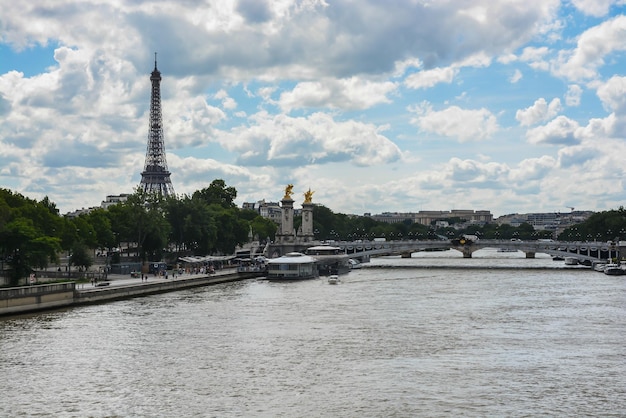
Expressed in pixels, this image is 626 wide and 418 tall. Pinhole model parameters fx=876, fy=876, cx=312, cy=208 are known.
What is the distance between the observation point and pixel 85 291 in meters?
51.2

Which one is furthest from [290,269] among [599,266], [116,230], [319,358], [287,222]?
[319,358]

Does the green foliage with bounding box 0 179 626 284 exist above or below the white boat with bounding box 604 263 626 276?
above

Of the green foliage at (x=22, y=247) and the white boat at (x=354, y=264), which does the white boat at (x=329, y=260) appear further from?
the green foliage at (x=22, y=247)

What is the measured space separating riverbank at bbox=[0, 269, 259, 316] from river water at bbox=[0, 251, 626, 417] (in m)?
1.13

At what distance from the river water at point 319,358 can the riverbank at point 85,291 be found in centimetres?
113

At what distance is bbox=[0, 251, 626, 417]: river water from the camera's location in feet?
82.0

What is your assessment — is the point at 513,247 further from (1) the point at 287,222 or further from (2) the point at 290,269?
(2) the point at 290,269

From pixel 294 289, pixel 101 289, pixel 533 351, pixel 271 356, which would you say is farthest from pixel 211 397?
pixel 294 289

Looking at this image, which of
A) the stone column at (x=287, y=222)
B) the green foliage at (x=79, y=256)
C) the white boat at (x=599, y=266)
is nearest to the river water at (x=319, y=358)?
the green foliage at (x=79, y=256)

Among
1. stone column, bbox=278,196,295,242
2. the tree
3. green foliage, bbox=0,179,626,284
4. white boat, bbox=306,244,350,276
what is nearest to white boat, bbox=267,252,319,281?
white boat, bbox=306,244,350,276

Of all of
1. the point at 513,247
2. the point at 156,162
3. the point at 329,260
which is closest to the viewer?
the point at 329,260

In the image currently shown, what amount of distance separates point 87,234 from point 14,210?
8.88m

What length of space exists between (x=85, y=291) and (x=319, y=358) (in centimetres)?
2357

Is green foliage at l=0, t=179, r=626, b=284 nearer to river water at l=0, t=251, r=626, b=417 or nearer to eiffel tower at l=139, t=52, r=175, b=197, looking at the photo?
river water at l=0, t=251, r=626, b=417
